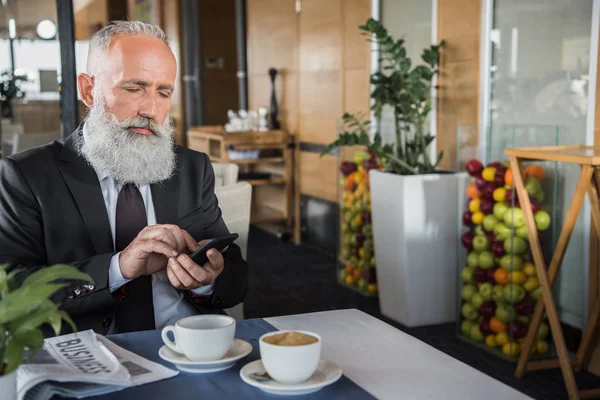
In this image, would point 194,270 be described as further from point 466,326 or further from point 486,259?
point 466,326

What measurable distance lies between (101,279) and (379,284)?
280 cm

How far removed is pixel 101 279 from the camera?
1.74 metres

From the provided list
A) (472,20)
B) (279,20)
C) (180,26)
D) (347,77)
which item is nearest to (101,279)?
(472,20)

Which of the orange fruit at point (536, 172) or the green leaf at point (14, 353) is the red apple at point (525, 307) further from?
the green leaf at point (14, 353)

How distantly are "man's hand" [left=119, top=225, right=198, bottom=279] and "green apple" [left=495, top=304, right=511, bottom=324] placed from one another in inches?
85.3

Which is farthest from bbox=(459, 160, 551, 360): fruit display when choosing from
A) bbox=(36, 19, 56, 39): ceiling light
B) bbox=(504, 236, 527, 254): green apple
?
bbox=(36, 19, 56, 39): ceiling light

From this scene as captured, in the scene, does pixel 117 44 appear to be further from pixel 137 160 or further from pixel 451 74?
pixel 451 74

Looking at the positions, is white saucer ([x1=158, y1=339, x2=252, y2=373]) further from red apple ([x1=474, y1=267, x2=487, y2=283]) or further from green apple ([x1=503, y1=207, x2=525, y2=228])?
red apple ([x1=474, y1=267, x2=487, y2=283])

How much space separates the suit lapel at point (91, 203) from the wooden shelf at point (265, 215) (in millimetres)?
4392

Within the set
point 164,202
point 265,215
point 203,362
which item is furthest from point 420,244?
point 265,215

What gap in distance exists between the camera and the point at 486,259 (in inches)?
141

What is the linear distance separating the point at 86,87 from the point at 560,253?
2.02 meters

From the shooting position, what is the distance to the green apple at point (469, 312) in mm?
3711

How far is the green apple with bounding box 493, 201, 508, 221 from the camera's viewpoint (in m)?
3.48
